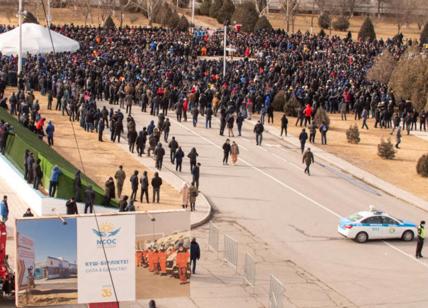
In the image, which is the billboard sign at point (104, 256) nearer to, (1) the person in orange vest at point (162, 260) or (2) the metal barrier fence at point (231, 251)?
(1) the person in orange vest at point (162, 260)

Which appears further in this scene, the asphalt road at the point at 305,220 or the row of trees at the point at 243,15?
the row of trees at the point at 243,15

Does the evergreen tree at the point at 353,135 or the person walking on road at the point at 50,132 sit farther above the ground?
the person walking on road at the point at 50,132

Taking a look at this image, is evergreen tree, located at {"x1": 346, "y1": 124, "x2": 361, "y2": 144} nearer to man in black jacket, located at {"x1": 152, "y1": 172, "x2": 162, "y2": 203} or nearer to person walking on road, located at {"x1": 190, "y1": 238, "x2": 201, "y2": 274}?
man in black jacket, located at {"x1": 152, "y1": 172, "x2": 162, "y2": 203}

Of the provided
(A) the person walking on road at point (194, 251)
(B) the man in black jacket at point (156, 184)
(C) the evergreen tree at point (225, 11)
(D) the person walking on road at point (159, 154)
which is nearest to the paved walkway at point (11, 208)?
(B) the man in black jacket at point (156, 184)

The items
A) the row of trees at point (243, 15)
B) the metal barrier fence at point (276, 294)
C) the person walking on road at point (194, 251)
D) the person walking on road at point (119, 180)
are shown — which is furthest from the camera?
the row of trees at point (243, 15)

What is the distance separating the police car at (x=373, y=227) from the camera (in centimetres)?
2803

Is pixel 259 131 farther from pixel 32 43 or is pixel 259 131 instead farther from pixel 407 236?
pixel 32 43

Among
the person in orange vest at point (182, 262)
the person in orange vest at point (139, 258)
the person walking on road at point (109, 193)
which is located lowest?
the person walking on road at point (109, 193)

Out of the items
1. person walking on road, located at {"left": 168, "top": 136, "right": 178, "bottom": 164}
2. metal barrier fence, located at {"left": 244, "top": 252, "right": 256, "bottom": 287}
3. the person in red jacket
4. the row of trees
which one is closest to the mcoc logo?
metal barrier fence, located at {"left": 244, "top": 252, "right": 256, "bottom": 287}

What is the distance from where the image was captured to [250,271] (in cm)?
2369

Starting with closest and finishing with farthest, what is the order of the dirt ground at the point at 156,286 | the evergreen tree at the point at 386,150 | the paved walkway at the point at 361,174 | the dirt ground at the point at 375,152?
the dirt ground at the point at 156,286, the paved walkway at the point at 361,174, the dirt ground at the point at 375,152, the evergreen tree at the point at 386,150

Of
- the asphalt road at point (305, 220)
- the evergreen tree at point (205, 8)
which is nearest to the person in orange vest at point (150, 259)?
the asphalt road at point (305, 220)

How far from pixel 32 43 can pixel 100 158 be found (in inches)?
905

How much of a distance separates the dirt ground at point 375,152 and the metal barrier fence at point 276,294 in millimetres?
14640
